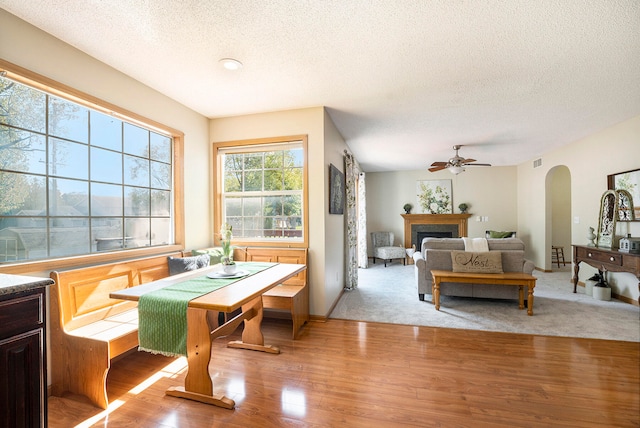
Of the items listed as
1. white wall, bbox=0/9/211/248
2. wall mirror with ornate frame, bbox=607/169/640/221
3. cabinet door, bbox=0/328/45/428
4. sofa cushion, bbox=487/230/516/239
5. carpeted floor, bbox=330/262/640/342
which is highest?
Result: white wall, bbox=0/9/211/248

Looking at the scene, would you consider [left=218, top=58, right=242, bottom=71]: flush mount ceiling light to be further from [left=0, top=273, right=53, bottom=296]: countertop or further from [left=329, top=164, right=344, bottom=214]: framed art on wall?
[left=0, top=273, right=53, bottom=296]: countertop

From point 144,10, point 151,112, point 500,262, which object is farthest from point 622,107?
point 151,112

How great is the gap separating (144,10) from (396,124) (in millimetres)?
3053

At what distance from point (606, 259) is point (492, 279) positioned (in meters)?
1.57

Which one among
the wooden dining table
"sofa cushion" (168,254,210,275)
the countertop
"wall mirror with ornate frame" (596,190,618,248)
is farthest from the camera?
"wall mirror with ornate frame" (596,190,618,248)

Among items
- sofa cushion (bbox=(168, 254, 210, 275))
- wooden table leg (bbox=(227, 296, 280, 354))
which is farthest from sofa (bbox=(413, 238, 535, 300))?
sofa cushion (bbox=(168, 254, 210, 275))

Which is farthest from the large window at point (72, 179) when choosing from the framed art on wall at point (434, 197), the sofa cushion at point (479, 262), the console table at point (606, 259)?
Result: the framed art on wall at point (434, 197)

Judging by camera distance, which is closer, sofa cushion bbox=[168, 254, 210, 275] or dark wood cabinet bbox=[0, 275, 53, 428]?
dark wood cabinet bbox=[0, 275, 53, 428]

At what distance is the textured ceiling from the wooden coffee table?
205 cm

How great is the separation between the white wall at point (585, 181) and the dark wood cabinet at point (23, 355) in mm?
5847

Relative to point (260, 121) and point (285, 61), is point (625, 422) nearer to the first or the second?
point (285, 61)

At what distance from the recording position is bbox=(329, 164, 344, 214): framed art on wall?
343cm

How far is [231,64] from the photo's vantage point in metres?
2.26

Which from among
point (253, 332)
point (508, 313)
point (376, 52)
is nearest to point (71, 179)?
point (253, 332)
